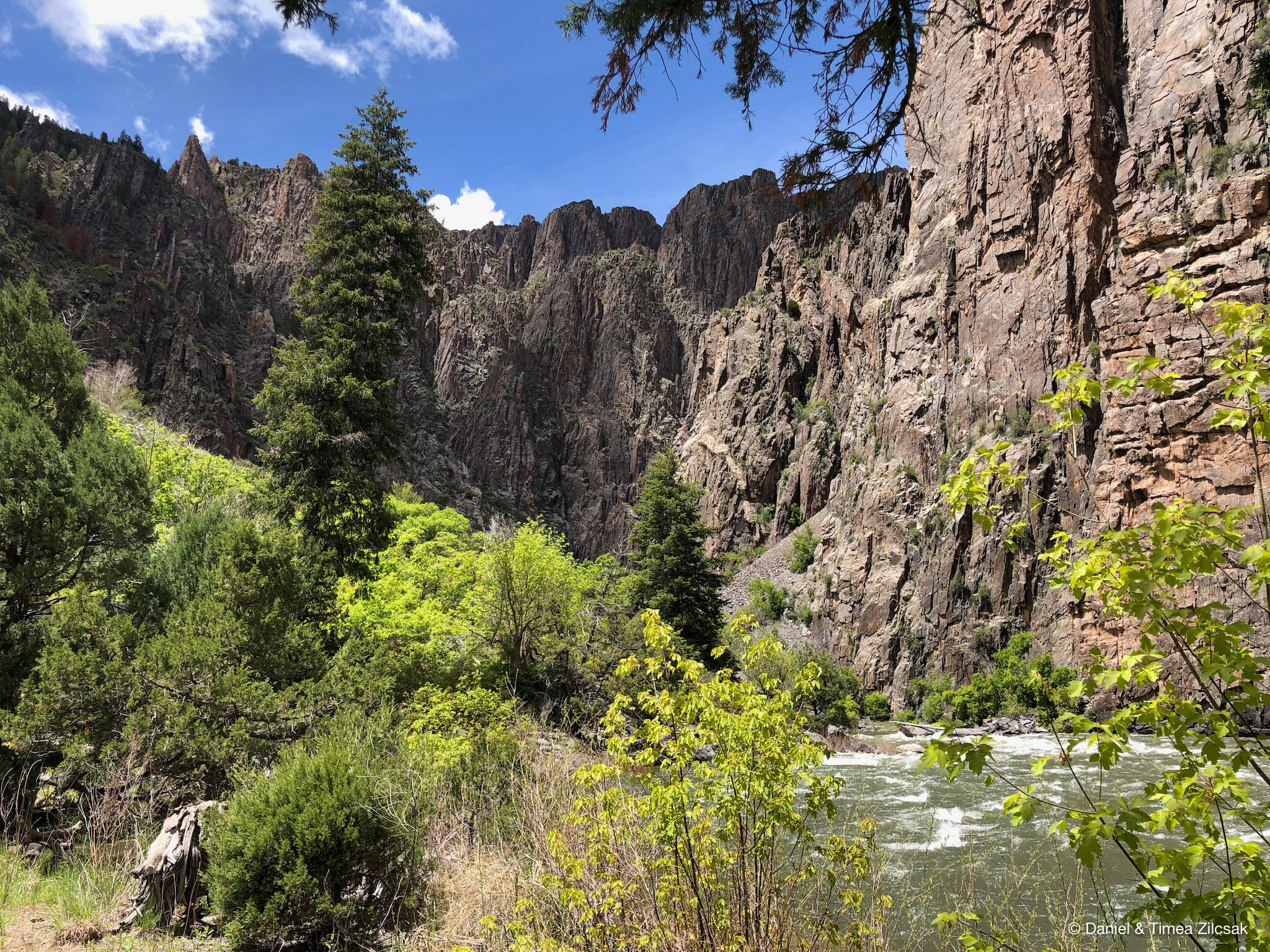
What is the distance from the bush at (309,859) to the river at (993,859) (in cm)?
486

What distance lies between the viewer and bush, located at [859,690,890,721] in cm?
3894

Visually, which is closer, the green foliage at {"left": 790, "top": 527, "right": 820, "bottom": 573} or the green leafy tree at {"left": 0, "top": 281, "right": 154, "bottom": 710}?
the green leafy tree at {"left": 0, "top": 281, "right": 154, "bottom": 710}

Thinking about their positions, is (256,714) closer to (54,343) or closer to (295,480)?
(54,343)

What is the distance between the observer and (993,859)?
1055 centimetres

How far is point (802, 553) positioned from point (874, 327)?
915 inches

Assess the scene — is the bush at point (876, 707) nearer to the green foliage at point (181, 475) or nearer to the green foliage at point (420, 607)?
the green foliage at point (420, 607)

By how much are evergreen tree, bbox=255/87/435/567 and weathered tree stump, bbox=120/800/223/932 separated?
31.0ft

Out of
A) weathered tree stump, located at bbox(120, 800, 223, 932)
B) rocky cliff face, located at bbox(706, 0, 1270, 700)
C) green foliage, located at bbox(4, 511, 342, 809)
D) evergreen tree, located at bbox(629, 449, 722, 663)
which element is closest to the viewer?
weathered tree stump, located at bbox(120, 800, 223, 932)

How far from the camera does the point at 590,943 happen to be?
15.4 ft

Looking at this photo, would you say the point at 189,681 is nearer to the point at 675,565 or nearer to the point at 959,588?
the point at 675,565

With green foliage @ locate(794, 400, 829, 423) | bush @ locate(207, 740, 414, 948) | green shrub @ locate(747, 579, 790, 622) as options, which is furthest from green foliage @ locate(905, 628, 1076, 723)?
green foliage @ locate(794, 400, 829, 423)

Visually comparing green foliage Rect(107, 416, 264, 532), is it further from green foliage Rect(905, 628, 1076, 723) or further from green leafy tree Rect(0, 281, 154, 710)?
green foliage Rect(905, 628, 1076, 723)

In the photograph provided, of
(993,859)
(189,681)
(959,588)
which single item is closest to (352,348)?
(189,681)

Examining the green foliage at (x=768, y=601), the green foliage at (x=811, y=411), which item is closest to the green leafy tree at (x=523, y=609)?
the green foliage at (x=768, y=601)
